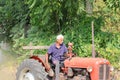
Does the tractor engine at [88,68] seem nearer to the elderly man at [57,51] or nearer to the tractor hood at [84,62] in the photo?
the tractor hood at [84,62]

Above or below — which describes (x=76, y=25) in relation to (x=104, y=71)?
above

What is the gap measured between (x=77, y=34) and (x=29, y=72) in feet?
13.6

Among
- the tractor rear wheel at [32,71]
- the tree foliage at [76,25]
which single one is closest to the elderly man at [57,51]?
the tractor rear wheel at [32,71]

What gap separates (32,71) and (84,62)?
1.51 metres

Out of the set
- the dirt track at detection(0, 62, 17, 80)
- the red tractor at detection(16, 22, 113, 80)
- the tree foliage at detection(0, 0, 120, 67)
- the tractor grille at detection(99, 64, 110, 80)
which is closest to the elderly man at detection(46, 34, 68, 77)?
the red tractor at detection(16, 22, 113, 80)

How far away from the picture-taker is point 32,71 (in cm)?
1034

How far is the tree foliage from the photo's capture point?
1395 centimetres

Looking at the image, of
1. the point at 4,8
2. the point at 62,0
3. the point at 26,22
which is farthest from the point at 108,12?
the point at 4,8

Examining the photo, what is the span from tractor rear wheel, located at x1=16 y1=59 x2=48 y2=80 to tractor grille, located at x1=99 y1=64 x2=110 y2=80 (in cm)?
142

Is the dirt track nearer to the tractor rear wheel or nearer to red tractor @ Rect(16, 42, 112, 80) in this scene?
the tractor rear wheel

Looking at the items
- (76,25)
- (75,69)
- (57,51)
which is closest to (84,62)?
(75,69)

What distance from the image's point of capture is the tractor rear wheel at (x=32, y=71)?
9962mm

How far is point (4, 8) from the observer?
18672 mm

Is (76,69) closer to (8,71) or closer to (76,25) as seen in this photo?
(76,25)
